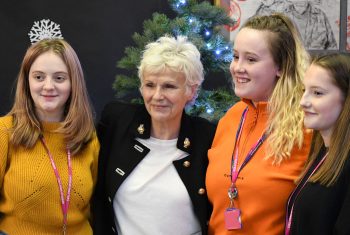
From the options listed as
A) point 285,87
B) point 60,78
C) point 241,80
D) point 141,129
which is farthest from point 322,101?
point 60,78

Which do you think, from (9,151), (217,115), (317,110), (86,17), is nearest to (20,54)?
(86,17)

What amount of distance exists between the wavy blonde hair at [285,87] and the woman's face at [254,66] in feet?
0.10

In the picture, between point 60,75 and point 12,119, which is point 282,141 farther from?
point 12,119

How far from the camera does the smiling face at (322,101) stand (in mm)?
1917

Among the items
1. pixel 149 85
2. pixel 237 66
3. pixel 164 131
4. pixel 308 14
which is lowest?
pixel 164 131

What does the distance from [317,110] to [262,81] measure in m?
0.39

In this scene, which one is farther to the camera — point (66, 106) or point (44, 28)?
point (44, 28)

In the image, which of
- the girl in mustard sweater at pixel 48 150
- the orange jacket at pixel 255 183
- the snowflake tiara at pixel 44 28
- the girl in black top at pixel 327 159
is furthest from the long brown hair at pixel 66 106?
the snowflake tiara at pixel 44 28

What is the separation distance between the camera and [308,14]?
14.5 feet

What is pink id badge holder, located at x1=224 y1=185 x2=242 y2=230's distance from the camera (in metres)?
2.21

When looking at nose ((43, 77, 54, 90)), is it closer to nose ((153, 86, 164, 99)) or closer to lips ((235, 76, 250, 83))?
nose ((153, 86, 164, 99))

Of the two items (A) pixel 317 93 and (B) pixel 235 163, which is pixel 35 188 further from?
(A) pixel 317 93

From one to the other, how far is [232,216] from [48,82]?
1072mm

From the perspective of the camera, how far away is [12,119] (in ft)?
7.87
